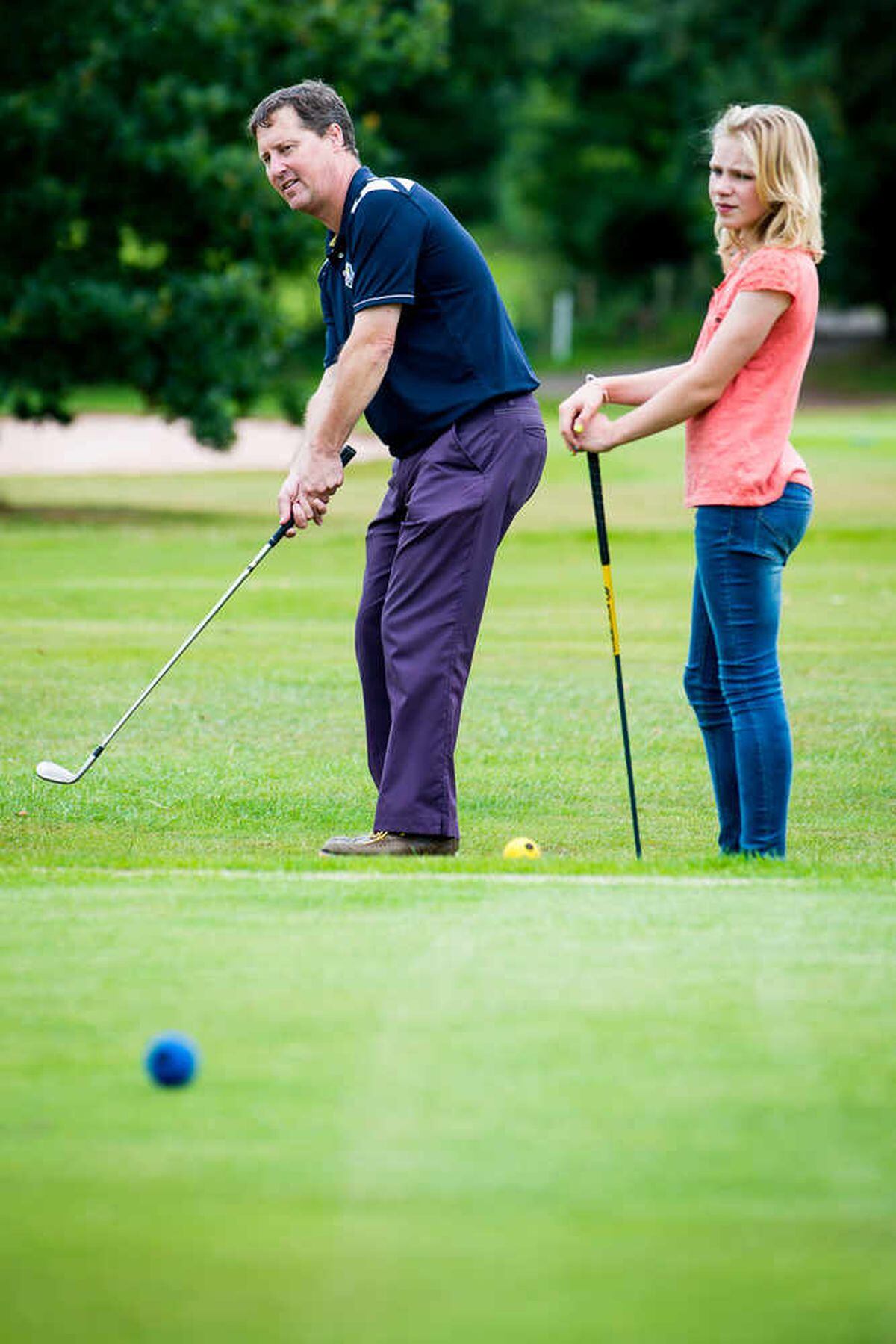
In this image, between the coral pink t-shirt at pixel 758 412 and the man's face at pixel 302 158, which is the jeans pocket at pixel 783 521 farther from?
the man's face at pixel 302 158

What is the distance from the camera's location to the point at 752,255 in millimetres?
5480

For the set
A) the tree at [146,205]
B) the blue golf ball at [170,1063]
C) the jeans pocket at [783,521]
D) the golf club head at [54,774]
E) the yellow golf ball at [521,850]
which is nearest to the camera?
the blue golf ball at [170,1063]

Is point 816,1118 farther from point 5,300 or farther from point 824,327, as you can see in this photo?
point 824,327

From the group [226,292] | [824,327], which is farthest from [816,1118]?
[824,327]

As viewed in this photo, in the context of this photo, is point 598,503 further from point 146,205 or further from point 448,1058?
point 146,205

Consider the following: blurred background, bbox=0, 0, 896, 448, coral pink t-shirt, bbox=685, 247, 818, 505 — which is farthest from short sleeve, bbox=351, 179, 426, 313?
blurred background, bbox=0, 0, 896, 448

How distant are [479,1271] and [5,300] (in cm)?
1830

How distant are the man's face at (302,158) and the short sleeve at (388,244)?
15cm

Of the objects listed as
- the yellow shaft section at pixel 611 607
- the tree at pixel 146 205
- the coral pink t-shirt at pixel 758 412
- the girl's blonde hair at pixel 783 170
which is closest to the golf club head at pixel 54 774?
the yellow shaft section at pixel 611 607

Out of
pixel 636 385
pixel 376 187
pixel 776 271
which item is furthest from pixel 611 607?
pixel 376 187

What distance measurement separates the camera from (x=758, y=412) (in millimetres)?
5527

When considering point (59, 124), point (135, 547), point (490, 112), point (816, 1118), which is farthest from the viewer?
point (490, 112)

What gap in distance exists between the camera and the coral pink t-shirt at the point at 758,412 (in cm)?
549

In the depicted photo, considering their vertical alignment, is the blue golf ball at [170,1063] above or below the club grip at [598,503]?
below
